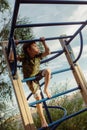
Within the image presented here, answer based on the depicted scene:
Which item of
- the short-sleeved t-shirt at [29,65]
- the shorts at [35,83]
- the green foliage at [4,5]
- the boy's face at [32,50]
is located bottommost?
the shorts at [35,83]

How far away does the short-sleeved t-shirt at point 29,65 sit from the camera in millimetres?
3740

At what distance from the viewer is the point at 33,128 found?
317 centimetres

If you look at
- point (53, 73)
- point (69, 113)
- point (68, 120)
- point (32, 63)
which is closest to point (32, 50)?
point (32, 63)

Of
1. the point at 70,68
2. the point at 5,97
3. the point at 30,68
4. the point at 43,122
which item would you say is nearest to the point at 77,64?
the point at 70,68

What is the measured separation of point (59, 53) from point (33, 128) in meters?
1.25

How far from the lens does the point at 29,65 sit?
12.3ft

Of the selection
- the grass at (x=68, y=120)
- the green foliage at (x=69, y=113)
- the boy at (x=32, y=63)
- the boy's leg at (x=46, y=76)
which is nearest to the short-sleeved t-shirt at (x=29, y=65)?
the boy at (x=32, y=63)

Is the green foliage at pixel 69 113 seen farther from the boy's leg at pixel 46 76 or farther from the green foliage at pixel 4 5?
the boy's leg at pixel 46 76

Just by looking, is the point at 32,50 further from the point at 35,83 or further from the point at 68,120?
the point at 68,120

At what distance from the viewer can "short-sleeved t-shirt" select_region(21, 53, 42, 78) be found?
3.74 meters

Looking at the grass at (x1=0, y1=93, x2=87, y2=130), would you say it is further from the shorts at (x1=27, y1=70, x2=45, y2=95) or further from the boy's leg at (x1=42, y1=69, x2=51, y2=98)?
the boy's leg at (x1=42, y1=69, x2=51, y2=98)

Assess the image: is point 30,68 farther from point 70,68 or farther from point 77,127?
point 77,127

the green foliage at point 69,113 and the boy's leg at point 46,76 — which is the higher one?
the boy's leg at point 46,76

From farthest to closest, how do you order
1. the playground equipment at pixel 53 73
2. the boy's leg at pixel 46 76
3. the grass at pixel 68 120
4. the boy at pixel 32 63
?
the grass at pixel 68 120
the boy at pixel 32 63
the boy's leg at pixel 46 76
the playground equipment at pixel 53 73
